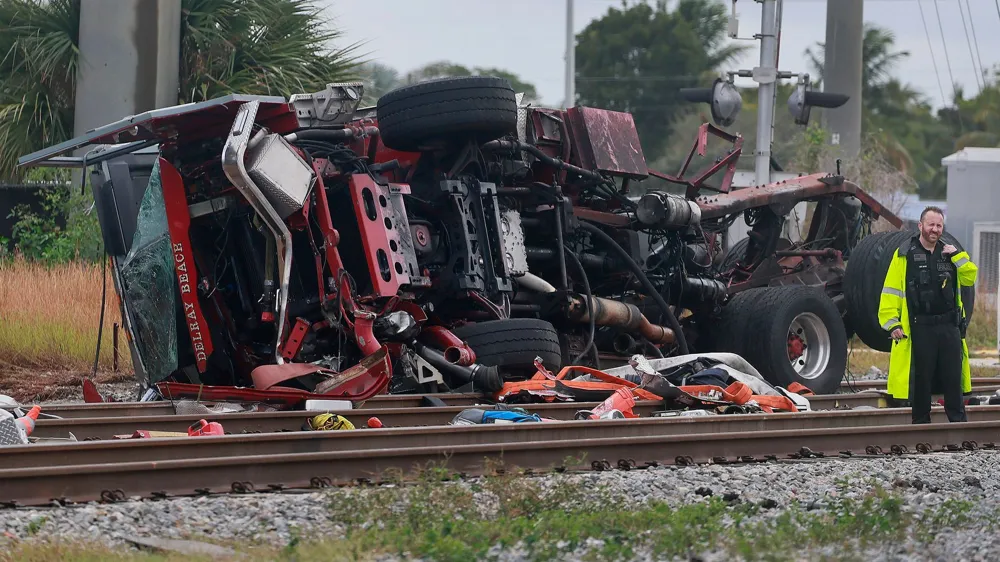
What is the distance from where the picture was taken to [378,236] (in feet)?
35.9

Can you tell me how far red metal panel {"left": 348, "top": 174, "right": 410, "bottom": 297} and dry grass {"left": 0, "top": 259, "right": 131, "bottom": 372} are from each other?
4471 millimetres

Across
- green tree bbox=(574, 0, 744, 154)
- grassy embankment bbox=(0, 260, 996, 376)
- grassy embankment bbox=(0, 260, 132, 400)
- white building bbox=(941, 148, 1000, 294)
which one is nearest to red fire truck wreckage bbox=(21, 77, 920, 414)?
grassy embankment bbox=(0, 260, 132, 400)

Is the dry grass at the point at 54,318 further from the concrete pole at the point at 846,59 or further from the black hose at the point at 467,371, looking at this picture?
the concrete pole at the point at 846,59

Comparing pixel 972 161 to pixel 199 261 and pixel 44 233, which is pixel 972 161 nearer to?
pixel 44 233

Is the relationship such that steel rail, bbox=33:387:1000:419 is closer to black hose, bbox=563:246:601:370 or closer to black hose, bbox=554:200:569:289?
black hose, bbox=563:246:601:370

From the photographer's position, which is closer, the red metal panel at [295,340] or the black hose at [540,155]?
the red metal panel at [295,340]

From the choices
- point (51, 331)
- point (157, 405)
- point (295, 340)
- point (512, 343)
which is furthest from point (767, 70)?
point (157, 405)

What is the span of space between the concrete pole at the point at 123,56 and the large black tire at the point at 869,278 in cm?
1049

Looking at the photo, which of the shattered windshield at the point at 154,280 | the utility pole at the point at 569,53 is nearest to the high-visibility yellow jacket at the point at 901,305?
the shattered windshield at the point at 154,280

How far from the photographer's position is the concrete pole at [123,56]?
20.0 meters

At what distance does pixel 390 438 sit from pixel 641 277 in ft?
17.5

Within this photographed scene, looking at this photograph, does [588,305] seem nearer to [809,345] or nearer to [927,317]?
[809,345]

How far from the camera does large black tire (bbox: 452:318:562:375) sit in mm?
11148

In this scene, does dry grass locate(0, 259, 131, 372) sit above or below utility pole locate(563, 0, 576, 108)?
below
